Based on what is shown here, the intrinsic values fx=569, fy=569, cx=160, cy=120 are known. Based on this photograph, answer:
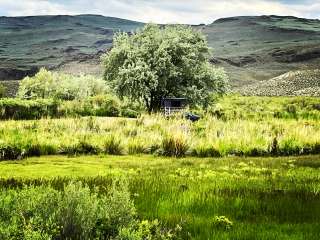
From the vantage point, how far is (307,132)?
25.8 m

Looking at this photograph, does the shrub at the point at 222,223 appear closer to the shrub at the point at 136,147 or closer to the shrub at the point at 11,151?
the shrub at the point at 11,151

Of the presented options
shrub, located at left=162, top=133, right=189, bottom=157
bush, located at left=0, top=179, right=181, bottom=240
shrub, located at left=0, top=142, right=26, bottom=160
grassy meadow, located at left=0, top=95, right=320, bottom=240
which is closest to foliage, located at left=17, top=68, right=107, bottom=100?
grassy meadow, located at left=0, top=95, right=320, bottom=240

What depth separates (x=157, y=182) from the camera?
42.1 ft

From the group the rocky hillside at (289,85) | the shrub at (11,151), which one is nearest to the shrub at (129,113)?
the shrub at (11,151)

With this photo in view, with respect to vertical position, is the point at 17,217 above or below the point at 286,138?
above

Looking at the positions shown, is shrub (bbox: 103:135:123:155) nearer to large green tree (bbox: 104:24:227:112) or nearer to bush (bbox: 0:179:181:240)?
bush (bbox: 0:179:181:240)

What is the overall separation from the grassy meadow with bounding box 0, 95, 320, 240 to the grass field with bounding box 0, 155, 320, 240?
1.0 inches

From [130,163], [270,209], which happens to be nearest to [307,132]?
[130,163]

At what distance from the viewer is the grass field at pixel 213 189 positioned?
912cm

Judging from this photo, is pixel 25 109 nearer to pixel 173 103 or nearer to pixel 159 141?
pixel 173 103

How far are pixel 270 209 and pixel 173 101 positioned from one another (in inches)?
1358

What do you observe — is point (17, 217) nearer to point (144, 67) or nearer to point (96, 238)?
point (96, 238)

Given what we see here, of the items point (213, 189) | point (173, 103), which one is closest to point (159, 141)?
point (213, 189)

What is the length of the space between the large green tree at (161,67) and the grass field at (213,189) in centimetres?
2581
